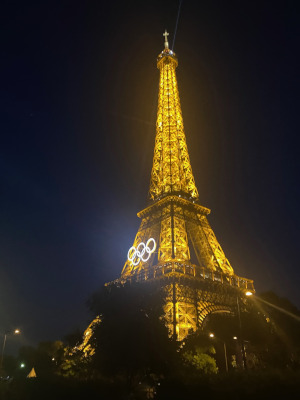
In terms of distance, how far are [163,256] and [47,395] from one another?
23.3 m

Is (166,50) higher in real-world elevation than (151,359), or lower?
higher

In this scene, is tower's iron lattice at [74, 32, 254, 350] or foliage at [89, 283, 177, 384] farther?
tower's iron lattice at [74, 32, 254, 350]

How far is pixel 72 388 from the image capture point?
1362 cm

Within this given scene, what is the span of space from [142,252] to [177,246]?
4.99m

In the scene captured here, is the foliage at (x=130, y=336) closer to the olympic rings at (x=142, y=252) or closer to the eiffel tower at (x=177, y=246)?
the eiffel tower at (x=177, y=246)

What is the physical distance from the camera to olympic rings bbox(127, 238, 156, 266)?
128ft

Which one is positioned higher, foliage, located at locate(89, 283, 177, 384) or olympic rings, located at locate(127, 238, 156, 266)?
olympic rings, located at locate(127, 238, 156, 266)

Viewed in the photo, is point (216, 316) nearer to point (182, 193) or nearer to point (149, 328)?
point (182, 193)

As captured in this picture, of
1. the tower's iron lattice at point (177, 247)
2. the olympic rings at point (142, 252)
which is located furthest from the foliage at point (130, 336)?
the olympic rings at point (142, 252)

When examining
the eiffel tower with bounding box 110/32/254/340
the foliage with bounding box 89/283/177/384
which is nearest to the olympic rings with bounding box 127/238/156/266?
the eiffel tower with bounding box 110/32/254/340

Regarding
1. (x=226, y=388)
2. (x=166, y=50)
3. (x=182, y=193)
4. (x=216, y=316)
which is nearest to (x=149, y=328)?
(x=226, y=388)

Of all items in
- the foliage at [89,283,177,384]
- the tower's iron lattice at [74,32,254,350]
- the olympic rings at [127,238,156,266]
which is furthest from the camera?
the olympic rings at [127,238,156,266]

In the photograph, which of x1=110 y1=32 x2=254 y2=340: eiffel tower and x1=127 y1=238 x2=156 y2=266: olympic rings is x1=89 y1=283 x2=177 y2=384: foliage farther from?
x1=127 y1=238 x2=156 y2=266: olympic rings

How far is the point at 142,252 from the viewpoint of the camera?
40062 mm
